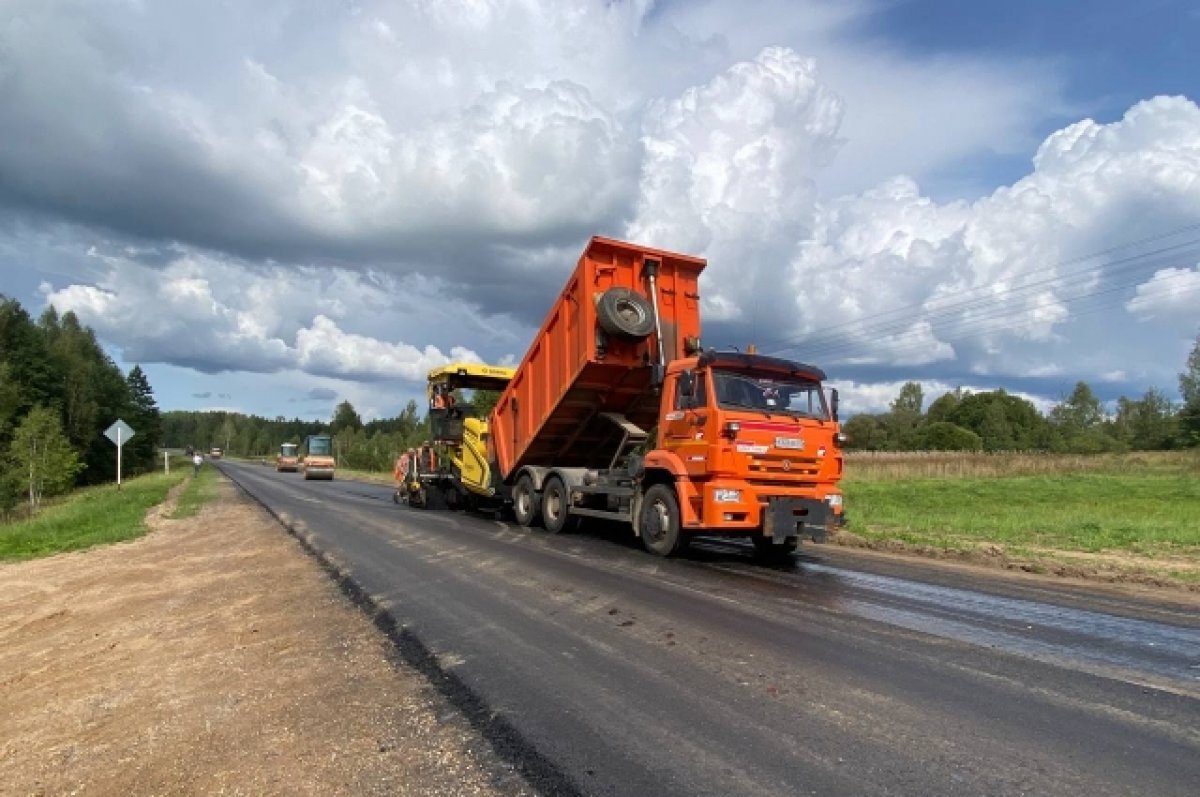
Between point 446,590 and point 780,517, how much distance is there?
4.42 meters

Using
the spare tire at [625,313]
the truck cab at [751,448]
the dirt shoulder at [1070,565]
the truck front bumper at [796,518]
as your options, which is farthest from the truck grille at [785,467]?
the spare tire at [625,313]

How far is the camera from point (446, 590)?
848 centimetres

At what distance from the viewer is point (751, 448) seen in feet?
33.8

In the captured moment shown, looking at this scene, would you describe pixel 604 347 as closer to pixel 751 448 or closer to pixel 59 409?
pixel 751 448

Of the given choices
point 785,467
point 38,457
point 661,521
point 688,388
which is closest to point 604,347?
point 688,388

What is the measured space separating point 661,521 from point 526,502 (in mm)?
4790

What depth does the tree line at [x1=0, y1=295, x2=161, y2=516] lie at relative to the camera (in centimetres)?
3788

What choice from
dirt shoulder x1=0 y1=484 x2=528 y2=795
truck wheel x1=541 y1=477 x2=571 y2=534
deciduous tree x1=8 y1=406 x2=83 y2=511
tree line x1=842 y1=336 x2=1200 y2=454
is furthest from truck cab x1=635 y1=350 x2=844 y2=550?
tree line x1=842 y1=336 x2=1200 y2=454

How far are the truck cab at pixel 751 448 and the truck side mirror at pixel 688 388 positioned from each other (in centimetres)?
1

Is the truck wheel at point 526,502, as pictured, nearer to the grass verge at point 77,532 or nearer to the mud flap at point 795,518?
the mud flap at point 795,518

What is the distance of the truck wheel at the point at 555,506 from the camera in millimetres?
14141

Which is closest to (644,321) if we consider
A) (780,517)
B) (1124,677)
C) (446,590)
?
(780,517)

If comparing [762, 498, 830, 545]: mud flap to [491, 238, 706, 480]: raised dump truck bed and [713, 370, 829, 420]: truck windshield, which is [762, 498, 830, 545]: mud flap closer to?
[713, 370, 829, 420]: truck windshield

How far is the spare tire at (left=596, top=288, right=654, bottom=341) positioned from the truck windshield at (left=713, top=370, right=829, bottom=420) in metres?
2.28
